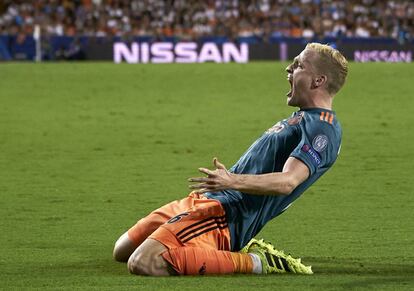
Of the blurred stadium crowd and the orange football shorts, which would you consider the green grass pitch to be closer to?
the orange football shorts

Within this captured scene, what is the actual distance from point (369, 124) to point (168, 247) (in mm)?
10204

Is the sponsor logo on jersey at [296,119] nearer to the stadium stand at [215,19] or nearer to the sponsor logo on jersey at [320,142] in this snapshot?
the sponsor logo on jersey at [320,142]

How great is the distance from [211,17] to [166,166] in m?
20.5

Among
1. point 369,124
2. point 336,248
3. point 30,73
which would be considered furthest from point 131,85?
point 336,248

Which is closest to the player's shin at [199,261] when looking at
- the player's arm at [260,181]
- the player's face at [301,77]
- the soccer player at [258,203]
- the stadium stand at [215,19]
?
the soccer player at [258,203]

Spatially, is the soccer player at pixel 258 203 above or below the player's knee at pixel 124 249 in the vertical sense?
above

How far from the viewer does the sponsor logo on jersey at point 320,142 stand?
5742 millimetres

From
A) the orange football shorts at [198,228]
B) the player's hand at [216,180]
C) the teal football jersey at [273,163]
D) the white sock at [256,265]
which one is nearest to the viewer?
the player's hand at [216,180]

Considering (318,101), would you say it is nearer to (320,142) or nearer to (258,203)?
(320,142)

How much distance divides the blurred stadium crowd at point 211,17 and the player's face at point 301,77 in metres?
23.4

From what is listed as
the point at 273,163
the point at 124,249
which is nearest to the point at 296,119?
the point at 273,163

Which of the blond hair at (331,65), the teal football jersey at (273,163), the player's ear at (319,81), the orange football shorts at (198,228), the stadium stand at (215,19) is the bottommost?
the stadium stand at (215,19)

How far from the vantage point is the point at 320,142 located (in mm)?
5754

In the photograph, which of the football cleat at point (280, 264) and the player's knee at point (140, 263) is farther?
the football cleat at point (280, 264)
